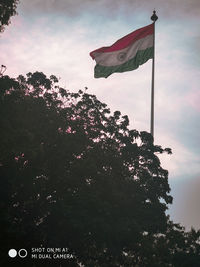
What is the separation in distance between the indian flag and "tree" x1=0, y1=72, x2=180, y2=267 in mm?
3952

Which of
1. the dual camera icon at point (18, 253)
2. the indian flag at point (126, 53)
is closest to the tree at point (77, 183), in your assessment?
the dual camera icon at point (18, 253)

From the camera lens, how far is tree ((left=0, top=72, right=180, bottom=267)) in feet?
70.3

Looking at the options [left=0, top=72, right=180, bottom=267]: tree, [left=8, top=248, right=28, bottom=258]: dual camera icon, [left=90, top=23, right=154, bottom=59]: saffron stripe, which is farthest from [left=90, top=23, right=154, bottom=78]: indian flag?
[left=8, top=248, right=28, bottom=258]: dual camera icon

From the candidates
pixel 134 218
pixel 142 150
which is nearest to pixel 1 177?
pixel 134 218

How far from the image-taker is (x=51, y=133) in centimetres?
2430

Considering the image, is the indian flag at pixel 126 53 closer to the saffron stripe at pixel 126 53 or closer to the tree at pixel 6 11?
the saffron stripe at pixel 126 53

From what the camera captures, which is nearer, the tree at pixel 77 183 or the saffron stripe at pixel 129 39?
the tree at pixel 77 183

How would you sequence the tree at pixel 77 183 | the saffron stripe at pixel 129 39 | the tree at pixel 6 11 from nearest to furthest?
1. the tree at pixel 6 11
2. the tree at pixel 77 183
3. the saffron stripe at pixel 129 39

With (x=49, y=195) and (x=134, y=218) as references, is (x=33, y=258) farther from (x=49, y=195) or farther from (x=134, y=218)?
(x=134, y=218)

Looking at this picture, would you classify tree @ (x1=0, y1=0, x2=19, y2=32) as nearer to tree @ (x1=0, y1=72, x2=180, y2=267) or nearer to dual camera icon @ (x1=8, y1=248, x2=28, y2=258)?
tree @ (x1=0, y1=72, x2=180, y2=267)

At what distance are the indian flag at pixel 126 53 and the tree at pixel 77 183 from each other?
3.95 m

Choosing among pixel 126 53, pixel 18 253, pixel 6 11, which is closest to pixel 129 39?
pixel 126 53

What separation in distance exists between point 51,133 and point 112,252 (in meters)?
9.48

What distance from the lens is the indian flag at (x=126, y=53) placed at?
23638 millimetres
